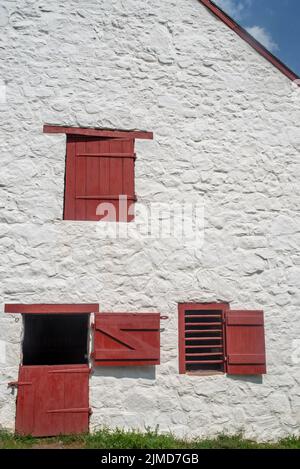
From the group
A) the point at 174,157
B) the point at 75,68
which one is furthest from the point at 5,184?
the point at 174,157

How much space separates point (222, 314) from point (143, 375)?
1570 mm

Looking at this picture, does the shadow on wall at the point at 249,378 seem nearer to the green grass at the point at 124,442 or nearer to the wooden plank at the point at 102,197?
the green grass at the point at 124,442

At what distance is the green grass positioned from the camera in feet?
18.9

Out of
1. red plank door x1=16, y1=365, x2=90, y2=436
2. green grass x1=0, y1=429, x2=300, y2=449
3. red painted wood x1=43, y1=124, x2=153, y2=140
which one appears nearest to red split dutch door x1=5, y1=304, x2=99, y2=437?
red plank door x1=16, y1=365, x2=90, y2=436

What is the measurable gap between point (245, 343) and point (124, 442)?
2.33 meters

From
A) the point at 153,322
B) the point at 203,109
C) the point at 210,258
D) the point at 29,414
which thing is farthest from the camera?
the point at 203,109

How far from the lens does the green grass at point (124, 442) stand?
5.76 metres

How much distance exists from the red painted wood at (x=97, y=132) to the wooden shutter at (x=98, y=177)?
66 millimetres

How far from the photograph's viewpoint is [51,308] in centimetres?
636

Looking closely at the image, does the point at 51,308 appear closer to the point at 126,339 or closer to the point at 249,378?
the point at 126,339

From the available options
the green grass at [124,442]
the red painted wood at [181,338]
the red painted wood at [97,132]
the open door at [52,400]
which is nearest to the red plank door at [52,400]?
the open door at [52,400]
